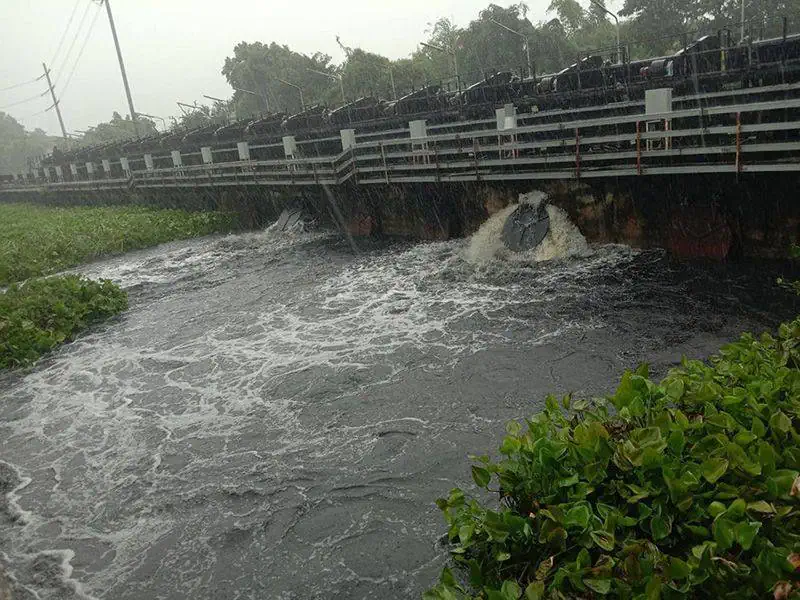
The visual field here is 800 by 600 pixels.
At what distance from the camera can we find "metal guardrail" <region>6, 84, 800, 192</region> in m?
9.59

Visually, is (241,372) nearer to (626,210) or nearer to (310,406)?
(310,406)

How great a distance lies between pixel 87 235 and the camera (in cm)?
2086

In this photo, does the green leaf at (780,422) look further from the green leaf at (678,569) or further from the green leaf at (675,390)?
the green leaf at (678,569)

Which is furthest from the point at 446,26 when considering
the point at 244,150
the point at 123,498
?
the point at 123,498

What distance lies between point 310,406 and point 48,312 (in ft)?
24.4

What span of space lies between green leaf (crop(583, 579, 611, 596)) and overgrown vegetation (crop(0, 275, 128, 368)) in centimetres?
1091

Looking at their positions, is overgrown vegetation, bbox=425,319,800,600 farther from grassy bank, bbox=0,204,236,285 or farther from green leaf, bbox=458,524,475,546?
grassy bank, bbox=0,204,236,285

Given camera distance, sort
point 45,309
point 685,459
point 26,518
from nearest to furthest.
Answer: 1. point 685,459
2. point 26,518
3. point 45,309

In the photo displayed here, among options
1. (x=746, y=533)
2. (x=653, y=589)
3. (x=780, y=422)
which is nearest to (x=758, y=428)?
(x=780, y=422)

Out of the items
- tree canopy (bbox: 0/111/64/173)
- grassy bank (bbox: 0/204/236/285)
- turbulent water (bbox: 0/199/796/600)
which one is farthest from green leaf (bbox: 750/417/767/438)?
tree canopy (bbox: 0/111/64/173)

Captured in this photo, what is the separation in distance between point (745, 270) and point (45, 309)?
13.2 metres

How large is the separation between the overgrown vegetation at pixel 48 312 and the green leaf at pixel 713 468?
440 inches

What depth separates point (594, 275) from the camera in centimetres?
1103

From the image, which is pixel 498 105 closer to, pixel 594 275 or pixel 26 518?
pixel 594 275
